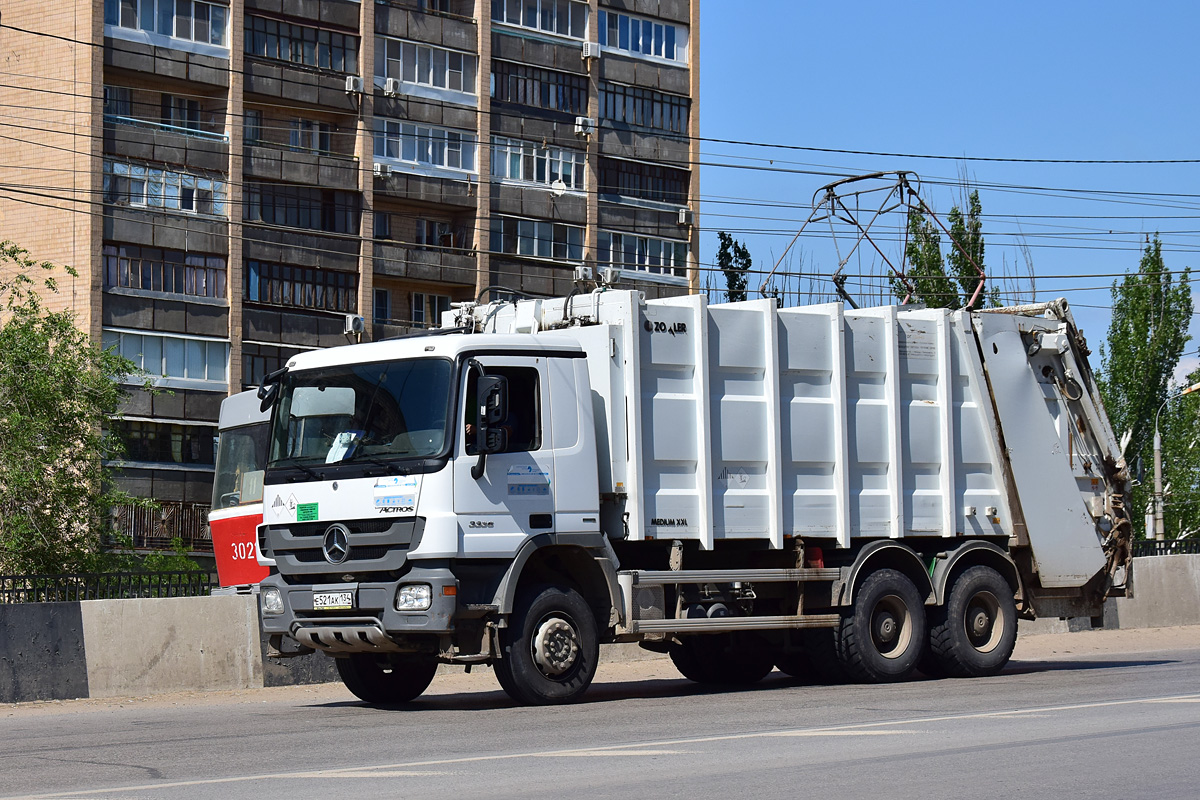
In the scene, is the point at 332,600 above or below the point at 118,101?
below

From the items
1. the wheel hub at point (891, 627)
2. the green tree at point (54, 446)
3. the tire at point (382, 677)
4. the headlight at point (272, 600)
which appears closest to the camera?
the headlight at point (272, 600)

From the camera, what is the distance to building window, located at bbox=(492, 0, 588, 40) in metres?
55.4

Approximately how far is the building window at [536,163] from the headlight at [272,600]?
41.6 metres

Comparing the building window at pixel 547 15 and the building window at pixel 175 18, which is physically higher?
the building window at pixel 547 15

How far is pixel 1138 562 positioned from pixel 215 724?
54.5 ft

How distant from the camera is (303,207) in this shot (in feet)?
166

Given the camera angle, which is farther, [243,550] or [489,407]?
[243,550]

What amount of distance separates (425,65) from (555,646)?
42283mm

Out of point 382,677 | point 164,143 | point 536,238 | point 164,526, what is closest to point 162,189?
point 164,143

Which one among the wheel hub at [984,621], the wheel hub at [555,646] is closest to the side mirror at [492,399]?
the wheel hub at [555,646]

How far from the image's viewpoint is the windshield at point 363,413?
12883mm

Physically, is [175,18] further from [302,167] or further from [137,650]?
[137,650]

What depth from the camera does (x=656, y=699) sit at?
562 inches

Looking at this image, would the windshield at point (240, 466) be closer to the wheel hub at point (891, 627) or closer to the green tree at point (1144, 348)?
the wheel hub at point (891, 627)
